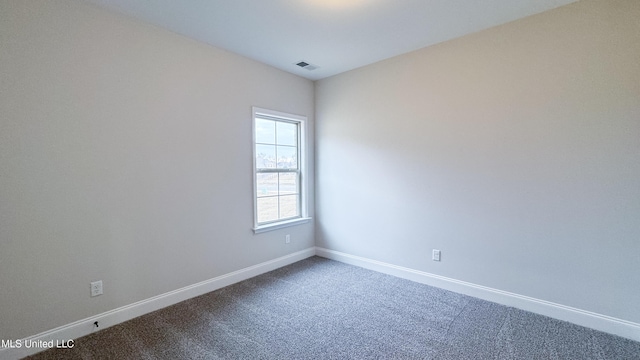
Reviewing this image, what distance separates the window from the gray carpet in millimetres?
1047

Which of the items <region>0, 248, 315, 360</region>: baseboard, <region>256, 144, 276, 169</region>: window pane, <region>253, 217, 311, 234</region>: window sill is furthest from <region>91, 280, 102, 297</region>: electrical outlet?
<region>256, 144, 276, 169</region>: window pane

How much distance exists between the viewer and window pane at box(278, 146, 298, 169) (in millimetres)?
3816

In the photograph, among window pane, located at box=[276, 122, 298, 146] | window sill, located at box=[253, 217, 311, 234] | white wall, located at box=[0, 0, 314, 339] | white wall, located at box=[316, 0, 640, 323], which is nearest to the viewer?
white wall, located at box=[0, 0, 314, 339]

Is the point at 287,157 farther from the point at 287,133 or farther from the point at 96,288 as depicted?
the point at 96,288

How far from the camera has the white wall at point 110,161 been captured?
1938 mm

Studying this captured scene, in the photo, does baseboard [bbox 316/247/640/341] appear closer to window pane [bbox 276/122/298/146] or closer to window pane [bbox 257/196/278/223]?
window pane [bbox 257/196/278/223]

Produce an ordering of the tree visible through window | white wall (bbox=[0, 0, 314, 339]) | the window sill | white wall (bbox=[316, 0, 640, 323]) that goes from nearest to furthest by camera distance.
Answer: white wall (bbox=[0, 0, 314, 339]), white wall (bbox=[316, 0, 640, 323]), the window sill, the tree visible through window

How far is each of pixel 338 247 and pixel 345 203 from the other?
0.66 m

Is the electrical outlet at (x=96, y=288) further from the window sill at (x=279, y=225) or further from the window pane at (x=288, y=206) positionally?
the window pane at (x=288, y=206)

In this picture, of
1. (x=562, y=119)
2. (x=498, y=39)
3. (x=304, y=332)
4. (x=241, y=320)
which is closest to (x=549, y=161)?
(x=562, y=119)

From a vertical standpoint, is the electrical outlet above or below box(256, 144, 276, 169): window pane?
below

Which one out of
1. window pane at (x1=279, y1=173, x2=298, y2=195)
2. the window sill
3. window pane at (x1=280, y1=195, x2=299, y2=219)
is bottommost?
the window sill

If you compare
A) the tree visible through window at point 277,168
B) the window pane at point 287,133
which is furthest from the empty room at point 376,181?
the window pane at point 287,133

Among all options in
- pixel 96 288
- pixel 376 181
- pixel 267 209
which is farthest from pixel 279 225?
pixel 96 288
